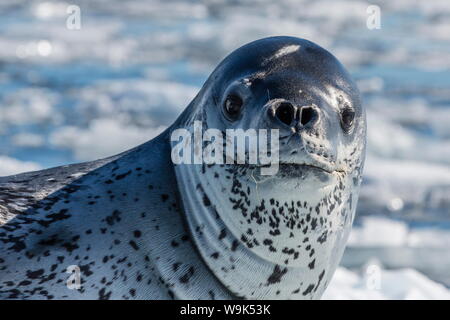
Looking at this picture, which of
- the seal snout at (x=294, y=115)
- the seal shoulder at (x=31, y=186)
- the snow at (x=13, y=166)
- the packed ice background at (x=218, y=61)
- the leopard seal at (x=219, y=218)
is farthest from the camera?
the snow at (x=13, y=166)

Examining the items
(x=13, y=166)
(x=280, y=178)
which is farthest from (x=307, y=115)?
(x=13, y=166)

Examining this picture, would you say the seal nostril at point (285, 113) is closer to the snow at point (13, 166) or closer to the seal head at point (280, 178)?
the seal head at point (280, 178)

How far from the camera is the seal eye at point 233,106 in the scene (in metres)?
3.16

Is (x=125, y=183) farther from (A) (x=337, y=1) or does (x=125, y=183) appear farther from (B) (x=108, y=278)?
(A) (x=337, y=1)

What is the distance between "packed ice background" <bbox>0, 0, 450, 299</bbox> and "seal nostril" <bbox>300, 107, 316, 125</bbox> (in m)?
1.79

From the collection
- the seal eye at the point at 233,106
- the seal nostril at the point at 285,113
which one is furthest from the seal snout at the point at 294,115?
the seal eye at the point at 233,106

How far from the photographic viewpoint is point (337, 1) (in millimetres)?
14492

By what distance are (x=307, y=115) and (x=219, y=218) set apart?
0.54 meters

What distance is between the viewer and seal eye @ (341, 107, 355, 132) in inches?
126

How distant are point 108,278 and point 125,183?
388 mm

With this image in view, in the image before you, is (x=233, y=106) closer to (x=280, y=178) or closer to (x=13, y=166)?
(x=280, y=178)

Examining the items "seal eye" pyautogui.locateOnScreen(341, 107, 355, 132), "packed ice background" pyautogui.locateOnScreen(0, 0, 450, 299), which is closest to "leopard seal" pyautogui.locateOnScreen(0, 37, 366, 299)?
"seal eye" pyautogui.locateOnScreen(341, 107, 355, 132)

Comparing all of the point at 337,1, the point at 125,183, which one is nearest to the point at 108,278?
the point at 125,183

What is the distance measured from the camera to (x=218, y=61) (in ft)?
34.0
